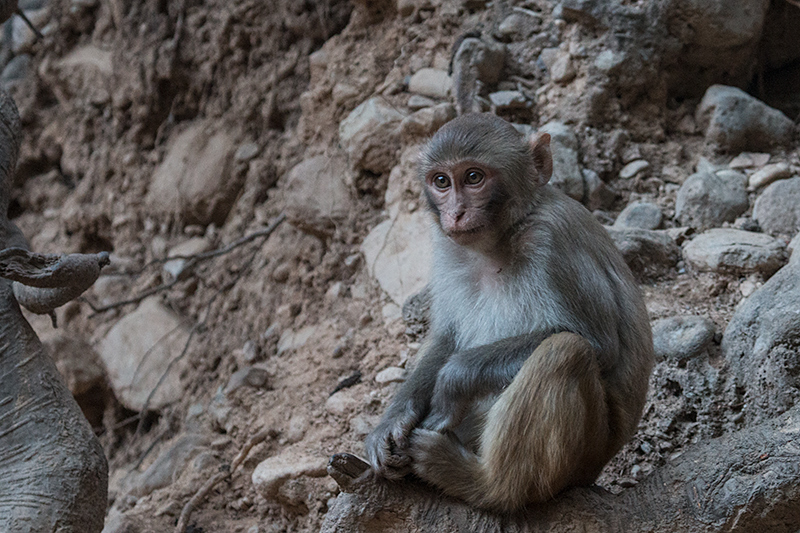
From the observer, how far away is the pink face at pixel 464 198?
11.5ft

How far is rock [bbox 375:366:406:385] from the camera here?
497 cm

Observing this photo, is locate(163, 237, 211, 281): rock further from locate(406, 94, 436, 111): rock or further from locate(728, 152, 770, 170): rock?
locate(728, 152, 770, 170): rock

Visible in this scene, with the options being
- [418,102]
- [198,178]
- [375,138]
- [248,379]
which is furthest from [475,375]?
[198,178]

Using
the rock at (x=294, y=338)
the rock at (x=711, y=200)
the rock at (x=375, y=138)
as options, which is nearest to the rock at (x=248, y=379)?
the rock at (x=294, y=338)

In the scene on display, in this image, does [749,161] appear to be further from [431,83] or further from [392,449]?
[392,449]

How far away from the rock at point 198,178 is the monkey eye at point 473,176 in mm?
4098

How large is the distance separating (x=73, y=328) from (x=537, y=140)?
551 centimetres

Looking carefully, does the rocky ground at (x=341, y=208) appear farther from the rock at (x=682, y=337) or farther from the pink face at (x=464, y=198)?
the pink face at (x=464, y=198)

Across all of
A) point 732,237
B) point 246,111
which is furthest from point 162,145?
point 732,237

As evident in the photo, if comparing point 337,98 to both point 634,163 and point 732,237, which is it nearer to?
point 634,163

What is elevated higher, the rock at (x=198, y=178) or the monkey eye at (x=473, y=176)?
the monkey eye at (x=473, y=176)

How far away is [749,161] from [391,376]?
9.10 feet

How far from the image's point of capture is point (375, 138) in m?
5.96

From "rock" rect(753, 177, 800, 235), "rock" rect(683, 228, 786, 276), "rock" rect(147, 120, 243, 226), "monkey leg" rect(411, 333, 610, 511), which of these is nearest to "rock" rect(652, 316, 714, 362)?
"rock" rect(683, 228, 786, 276)
